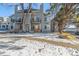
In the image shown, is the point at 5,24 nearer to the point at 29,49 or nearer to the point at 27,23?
the point at 27,23

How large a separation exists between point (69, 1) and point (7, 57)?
2.78 feet

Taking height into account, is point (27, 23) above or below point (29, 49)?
above

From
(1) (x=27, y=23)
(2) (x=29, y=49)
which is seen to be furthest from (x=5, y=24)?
(2) (x=29, y=49)

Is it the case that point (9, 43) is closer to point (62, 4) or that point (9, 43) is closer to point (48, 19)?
point (48, 19)

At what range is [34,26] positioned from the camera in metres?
2.26

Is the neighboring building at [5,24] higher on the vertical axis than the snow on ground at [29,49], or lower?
higher

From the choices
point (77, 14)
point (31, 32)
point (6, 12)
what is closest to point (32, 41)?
point (31, 32)

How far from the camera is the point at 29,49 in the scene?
88.4 inches

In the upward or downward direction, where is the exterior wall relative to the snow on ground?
upward

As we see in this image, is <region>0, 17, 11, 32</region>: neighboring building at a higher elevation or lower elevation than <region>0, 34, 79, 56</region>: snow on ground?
higher

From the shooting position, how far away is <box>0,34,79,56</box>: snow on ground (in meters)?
2.23

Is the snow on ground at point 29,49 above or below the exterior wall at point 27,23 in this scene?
below

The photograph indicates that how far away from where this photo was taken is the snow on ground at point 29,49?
2232 mm

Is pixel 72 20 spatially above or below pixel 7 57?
above
